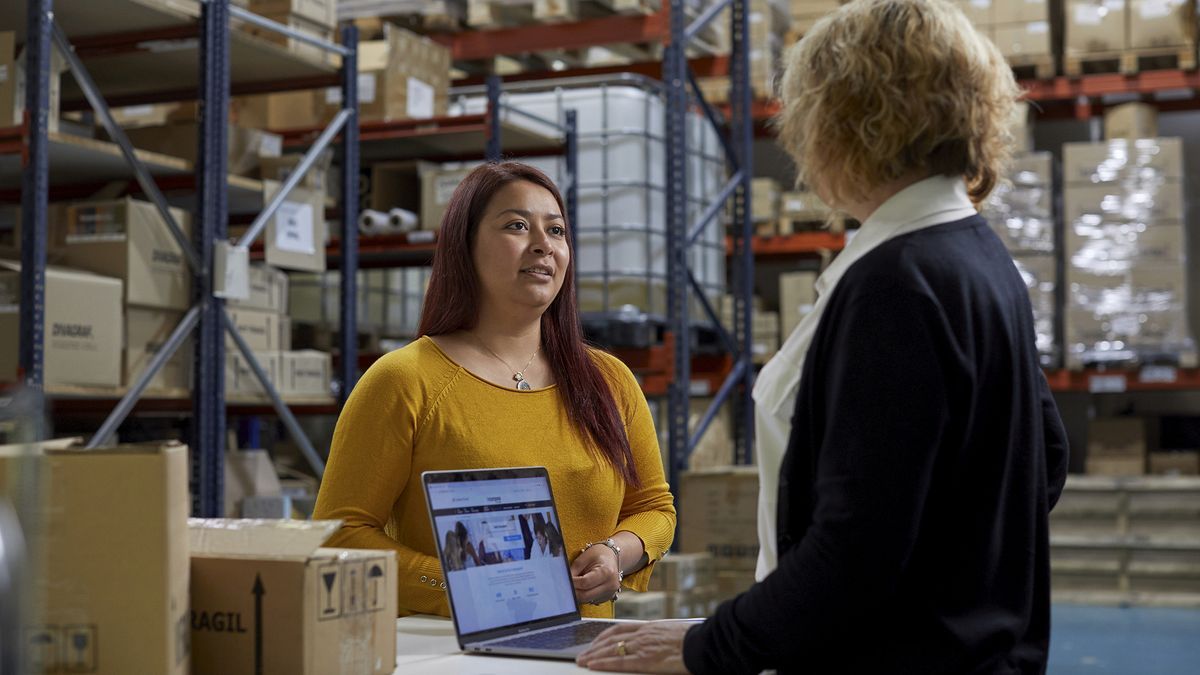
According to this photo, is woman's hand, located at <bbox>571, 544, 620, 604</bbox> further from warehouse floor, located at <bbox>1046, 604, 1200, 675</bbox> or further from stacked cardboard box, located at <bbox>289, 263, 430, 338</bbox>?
stacked cardboard box, located at <bbox>289, 263, 430, 338</bbox>

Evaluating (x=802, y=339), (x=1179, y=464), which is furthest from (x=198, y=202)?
(x=1179, y=464)

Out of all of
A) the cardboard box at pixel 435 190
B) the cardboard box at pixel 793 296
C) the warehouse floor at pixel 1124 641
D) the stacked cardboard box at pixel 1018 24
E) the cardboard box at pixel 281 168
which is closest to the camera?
the cardboard box at pixel 281 168

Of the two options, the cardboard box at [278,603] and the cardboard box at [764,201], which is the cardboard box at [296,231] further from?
the cardboard box at [764,201]

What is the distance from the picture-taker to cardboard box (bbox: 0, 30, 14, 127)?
4320 mm

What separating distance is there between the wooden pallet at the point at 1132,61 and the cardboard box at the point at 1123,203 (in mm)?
1003

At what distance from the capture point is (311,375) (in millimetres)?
5785

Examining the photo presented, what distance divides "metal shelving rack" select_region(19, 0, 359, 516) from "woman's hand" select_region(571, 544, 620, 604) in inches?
82.3

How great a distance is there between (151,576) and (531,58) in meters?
8.61

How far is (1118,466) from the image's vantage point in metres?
8.80

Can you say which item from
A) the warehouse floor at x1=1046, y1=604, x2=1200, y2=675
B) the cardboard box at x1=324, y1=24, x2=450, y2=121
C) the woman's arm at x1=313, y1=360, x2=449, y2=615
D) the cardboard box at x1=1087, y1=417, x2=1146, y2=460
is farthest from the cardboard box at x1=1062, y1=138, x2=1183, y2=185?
the woman's arm at x1=313, y1=360, x2=449, y2=615

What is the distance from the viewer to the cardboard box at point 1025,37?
29.6 ft

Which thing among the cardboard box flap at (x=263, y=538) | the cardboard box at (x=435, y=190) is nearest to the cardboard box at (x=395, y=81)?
the cardboard box at (x=435, y=190)

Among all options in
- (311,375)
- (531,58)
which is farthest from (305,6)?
(531,58)

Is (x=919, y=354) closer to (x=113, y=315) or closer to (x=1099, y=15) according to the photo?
(x=113, y=315)
